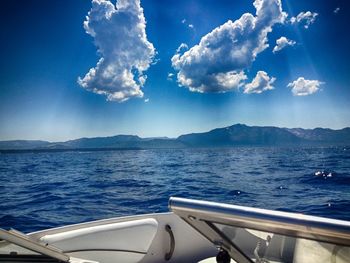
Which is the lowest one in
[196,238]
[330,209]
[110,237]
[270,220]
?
[330,209]

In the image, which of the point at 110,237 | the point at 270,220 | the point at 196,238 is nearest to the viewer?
the point at 270,220

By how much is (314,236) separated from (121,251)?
3223 millimetres

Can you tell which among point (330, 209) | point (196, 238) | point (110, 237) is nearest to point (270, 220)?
point (110, 237)

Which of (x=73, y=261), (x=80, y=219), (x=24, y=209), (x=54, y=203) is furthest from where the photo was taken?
(x=54, y=203)

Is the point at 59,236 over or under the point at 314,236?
Result: under

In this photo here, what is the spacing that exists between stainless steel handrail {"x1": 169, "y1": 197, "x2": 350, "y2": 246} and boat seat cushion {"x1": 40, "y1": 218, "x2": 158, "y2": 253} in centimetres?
258

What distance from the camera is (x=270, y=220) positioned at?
1306 mm

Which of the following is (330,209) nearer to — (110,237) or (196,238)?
(196,238)

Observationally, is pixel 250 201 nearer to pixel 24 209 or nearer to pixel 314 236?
pixel 24 209

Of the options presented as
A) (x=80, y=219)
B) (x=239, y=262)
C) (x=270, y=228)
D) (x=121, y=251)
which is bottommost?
(x=80, y=219)

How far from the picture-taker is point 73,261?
8.69 feet

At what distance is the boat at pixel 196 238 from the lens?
130 centimetres

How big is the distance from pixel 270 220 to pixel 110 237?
313 cm

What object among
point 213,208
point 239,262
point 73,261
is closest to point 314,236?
point 213,208
